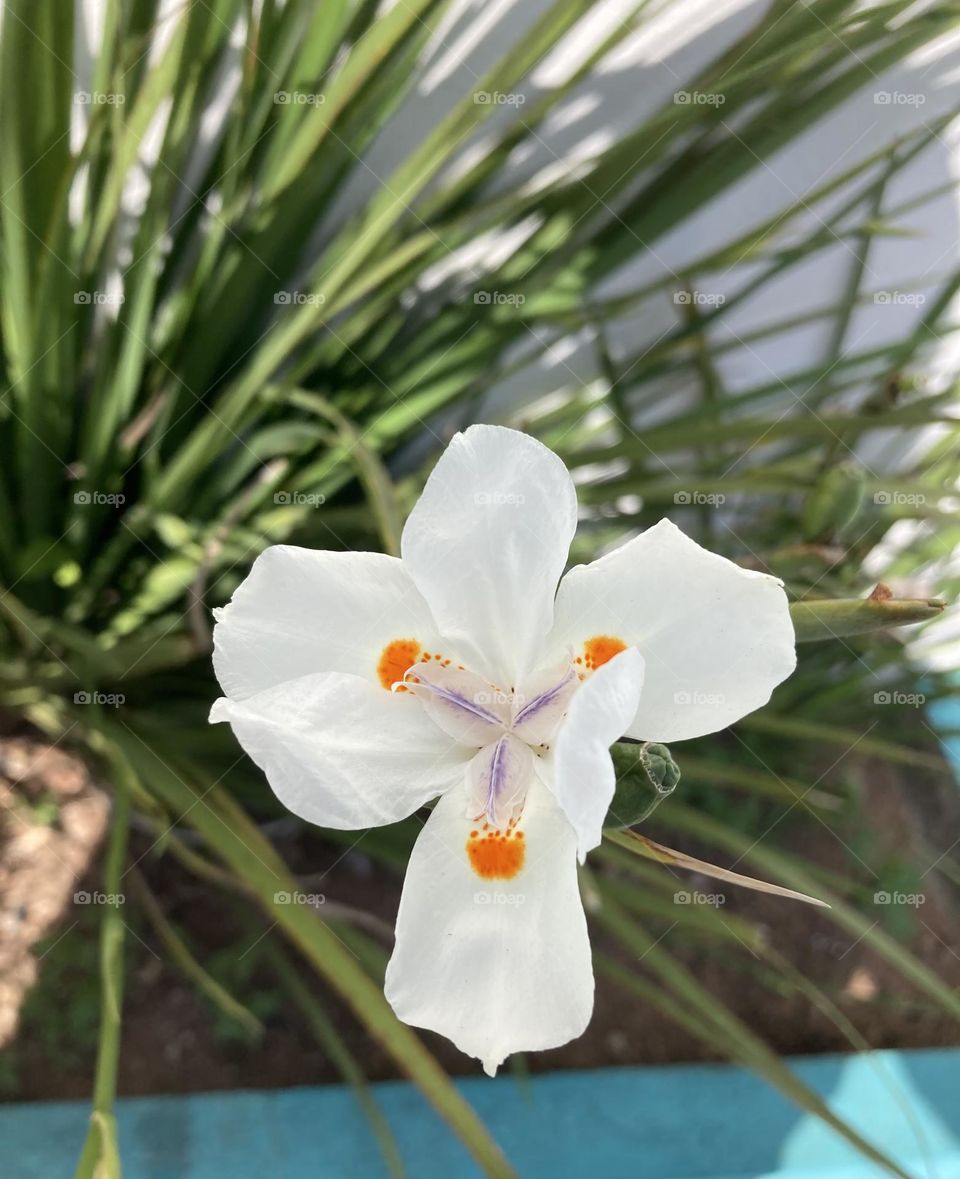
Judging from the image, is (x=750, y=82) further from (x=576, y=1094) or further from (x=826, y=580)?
(x=576, y=1094)

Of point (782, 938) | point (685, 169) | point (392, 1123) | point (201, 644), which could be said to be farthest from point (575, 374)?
point (392, 1123)

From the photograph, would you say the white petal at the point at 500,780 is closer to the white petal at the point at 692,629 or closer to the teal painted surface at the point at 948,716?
the white petal at the point at 692,629


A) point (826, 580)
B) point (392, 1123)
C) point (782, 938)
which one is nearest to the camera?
point (826, 580)

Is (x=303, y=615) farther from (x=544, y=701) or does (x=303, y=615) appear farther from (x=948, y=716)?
(x=948, y=716)

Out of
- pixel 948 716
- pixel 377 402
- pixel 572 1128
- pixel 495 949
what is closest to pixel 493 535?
pixel 495 949

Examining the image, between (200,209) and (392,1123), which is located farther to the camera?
(392,1123)

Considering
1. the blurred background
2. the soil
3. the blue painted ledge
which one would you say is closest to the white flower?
the blurred background
